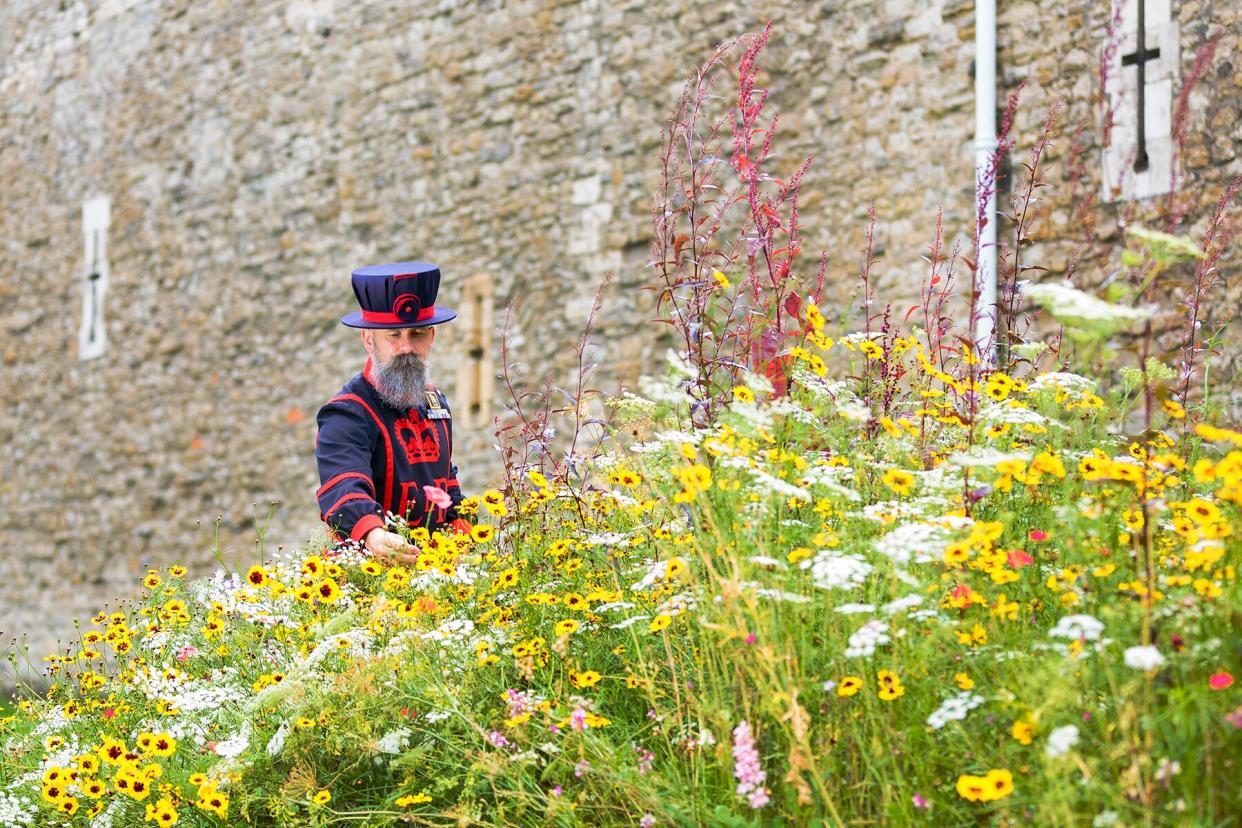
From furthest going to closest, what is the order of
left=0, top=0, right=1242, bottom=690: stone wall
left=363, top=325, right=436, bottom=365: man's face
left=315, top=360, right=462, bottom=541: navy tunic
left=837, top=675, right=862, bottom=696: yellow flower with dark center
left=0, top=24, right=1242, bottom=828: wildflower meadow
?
left=0, top=0, right=1242, bottom=690: stone wall, left=363, top=325, right=436, bottom=365: man's face, left=315, top=360, right=462, bottom=541: navy tunic, left=837, top=675, right=862, bottom=696: yellow flower with dark center, left=0, top=24, right=1242, bottom=828: wildflower meadow

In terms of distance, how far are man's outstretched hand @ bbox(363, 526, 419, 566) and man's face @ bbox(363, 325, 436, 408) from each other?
53 cm

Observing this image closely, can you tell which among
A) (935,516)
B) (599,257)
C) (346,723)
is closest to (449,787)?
(346,723)

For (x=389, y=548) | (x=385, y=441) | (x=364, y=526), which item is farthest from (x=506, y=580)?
(x=385, y=441)

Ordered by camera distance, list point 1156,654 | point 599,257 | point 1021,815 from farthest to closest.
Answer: point 599,257 < point 1021,815 < point 1156,654

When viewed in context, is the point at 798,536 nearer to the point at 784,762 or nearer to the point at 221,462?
the point at 784,762

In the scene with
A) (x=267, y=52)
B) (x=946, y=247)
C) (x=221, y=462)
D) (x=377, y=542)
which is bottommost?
(x=221, y=462)

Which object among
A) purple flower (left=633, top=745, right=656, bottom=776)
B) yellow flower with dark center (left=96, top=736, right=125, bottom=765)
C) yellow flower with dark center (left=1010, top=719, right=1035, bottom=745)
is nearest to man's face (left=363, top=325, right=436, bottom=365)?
yellow flower with dark center (left=96, top=736, right=125, bottom=765)

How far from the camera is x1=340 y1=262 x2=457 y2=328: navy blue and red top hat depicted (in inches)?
154

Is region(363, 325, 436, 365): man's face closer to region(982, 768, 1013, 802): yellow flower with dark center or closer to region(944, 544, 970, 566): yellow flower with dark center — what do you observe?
region(944, 544, 970, 566): yellow flower with dark center

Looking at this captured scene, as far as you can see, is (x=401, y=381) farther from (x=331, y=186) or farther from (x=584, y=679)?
(x=331, y=186)

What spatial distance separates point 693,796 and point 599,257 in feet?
20.8

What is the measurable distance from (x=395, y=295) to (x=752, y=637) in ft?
6.73

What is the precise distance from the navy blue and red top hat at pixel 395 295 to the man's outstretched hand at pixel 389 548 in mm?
715

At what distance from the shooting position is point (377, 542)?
3.43 m
